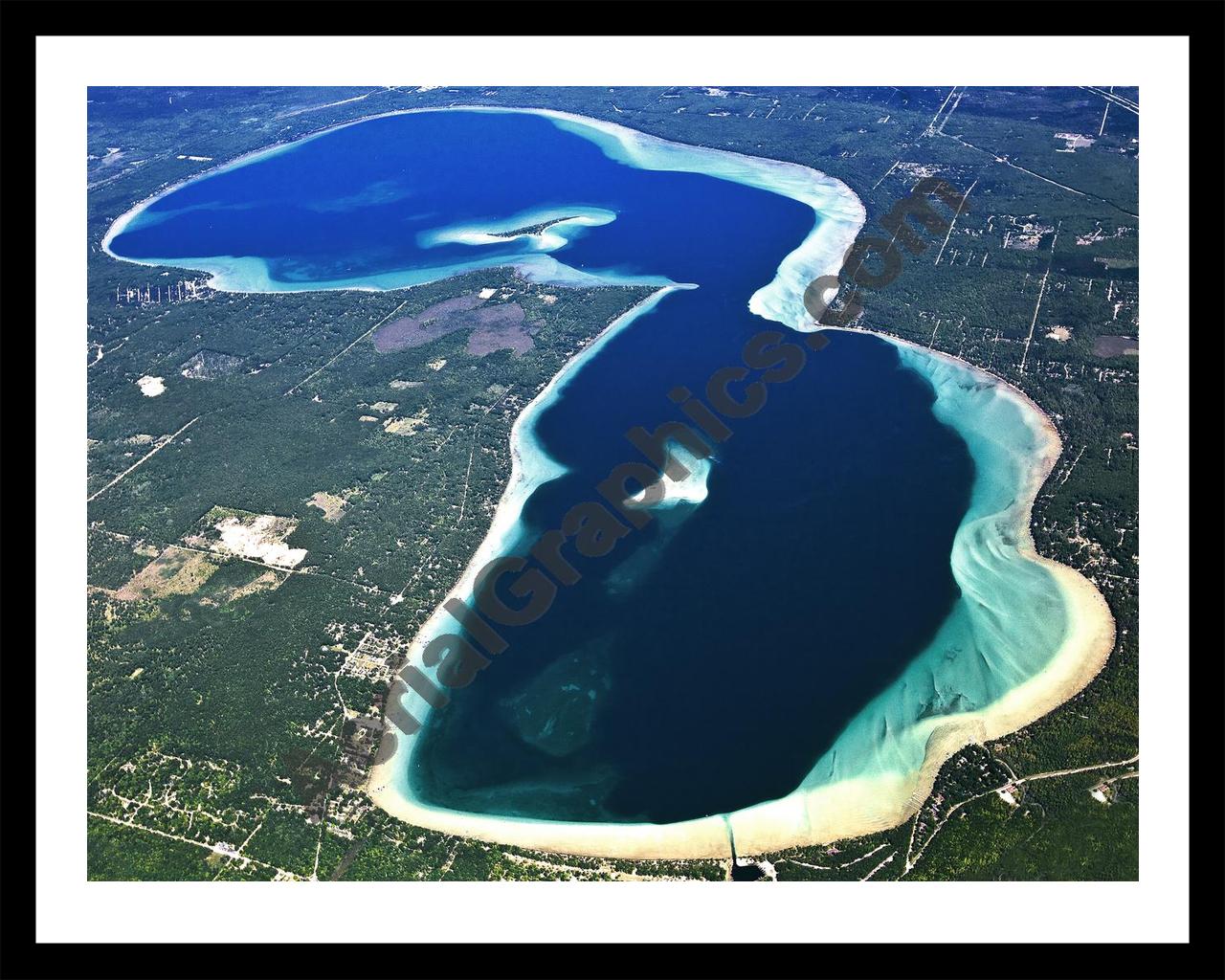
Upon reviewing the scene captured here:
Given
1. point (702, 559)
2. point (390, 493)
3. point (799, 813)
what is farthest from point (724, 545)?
point (390, 493)

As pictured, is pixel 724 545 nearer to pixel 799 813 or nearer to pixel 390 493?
pixel 799 813

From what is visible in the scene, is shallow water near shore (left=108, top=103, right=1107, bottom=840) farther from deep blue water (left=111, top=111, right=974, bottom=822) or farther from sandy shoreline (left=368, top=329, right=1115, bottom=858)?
sandy shoreline (left=368, top=329, right=1115, bottom=858)

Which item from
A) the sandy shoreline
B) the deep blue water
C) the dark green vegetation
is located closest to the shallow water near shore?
the deep blue water

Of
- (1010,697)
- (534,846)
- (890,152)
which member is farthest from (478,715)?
(890,152)

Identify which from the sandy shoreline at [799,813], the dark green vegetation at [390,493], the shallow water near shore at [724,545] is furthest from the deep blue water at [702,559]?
the dark green vegetation at [390,493]

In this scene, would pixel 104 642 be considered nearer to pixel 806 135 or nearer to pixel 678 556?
pixel 678 556

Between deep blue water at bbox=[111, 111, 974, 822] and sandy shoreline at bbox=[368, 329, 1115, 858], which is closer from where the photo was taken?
sandy shoreline at bbox=[368, 329, 1115, 858]
